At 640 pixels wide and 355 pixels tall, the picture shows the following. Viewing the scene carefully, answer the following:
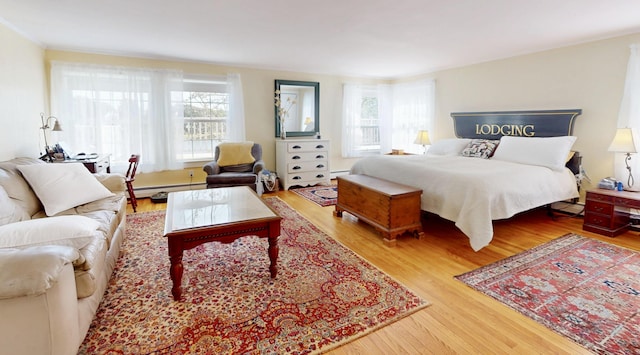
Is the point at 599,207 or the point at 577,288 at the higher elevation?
the point at 599,207

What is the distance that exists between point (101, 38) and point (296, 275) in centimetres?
369

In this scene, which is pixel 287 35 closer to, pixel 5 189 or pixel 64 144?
pixel 5 189

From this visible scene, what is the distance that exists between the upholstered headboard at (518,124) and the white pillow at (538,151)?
276 mm

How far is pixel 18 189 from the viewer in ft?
7.83

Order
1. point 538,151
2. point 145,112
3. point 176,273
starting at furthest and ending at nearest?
point 145,112 → point 538,151 → point 176,273

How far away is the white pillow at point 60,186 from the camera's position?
249 centimetres

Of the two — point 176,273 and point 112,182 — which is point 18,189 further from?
point 176,273

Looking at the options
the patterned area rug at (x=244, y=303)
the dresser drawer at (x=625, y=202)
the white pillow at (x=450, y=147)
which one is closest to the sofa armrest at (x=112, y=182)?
the patterned area rug at (x=244, y=303)

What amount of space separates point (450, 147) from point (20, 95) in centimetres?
549

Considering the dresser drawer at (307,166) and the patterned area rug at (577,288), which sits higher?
the dresser drawer at (307,166)

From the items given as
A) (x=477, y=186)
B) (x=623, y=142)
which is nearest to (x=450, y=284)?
(x=477, y=186)

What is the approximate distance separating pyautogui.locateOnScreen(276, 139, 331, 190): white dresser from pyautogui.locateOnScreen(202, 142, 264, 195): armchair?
1.82 feet

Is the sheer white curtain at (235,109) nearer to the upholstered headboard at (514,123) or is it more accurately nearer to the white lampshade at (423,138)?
the white lampshade at (423,138)

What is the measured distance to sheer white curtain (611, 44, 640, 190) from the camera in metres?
3.44
